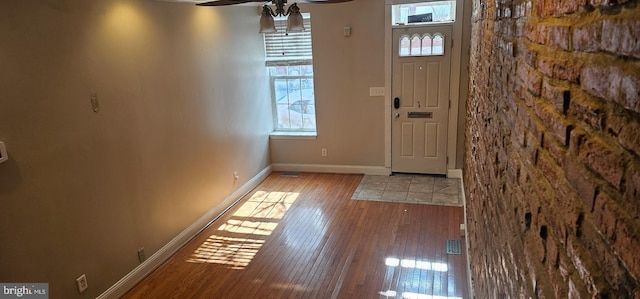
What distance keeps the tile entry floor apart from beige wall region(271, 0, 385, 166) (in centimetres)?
36

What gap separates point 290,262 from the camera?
3.31m

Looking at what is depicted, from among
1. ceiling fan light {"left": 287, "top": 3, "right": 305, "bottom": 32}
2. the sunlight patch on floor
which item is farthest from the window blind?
ceiling fan light {"left": 287, "top": 3, "right": 305, "bottom": 32}

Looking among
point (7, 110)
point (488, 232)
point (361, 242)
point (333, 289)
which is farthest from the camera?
point (361, 242)

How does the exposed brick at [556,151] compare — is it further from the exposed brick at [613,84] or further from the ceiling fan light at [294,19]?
the ceiling fan light at [294,19]

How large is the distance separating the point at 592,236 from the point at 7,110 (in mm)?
2657

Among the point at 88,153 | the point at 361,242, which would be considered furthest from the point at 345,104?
the point at 88,153

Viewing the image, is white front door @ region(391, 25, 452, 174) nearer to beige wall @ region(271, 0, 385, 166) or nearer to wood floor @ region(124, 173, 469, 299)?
beige wall @ region(271, 0, 385, 166)

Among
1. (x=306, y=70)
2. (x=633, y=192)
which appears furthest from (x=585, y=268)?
(x=306, y=70)

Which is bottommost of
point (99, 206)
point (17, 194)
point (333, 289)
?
point (333, 289)

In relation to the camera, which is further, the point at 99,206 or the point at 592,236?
the point at 99,206

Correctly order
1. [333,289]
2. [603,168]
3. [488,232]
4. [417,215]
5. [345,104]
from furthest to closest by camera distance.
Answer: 1. [345,104]
2. [417,215]
3. [333,289]
4. [488,232]
5. [603,168]

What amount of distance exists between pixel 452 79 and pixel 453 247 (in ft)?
7.20

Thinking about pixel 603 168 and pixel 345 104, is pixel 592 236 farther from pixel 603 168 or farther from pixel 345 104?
pixel 345 104

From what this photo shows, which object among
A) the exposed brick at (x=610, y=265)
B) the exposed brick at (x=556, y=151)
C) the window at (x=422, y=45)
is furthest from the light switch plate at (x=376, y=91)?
the exposed brick at (x=610, y=265)
